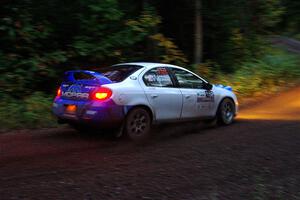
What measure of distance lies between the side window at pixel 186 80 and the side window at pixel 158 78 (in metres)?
0.28

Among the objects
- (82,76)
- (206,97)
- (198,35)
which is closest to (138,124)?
(82,76)

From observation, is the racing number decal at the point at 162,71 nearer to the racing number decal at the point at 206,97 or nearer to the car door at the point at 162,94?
the car door at the point at 162,94

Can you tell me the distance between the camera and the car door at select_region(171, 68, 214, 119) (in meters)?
9.84

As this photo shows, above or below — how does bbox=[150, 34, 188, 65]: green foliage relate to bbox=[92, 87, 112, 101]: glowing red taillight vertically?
above

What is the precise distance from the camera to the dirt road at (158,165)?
18.1 ft

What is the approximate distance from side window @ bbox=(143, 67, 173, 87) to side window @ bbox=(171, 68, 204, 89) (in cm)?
28

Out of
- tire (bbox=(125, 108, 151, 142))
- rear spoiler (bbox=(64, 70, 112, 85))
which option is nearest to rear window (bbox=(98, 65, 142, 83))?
rear spoiler (bbox=(64, 70, 112, 85))

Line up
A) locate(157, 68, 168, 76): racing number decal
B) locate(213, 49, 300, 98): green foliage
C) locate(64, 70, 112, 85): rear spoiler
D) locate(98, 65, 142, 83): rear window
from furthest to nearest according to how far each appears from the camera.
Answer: locate(213, 49, 300, 98): green foliage → locate(157, 68, 168, 76): racing number decal → locate(98, 65, 142, 83): rear window → locate(64, 70, 112, 85): rear spoiler

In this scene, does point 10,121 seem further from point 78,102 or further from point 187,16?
point 187,16

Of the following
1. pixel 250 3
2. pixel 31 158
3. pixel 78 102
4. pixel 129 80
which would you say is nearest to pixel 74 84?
pixel 78 102

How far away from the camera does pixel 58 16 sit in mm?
14688

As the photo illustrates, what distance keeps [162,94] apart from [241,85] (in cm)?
855

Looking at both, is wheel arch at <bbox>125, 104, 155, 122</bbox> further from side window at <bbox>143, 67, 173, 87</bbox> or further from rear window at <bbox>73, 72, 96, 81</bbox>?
rear window at <bbox>73, 72, 96, 81</bbox>

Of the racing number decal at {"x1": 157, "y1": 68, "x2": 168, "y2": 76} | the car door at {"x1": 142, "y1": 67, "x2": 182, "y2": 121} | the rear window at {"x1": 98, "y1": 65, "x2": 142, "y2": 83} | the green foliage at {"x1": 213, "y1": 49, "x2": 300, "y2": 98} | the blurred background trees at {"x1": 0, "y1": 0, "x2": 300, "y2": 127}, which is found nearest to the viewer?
the rear window at {"x1": 98, "y1": 65, "x2": 142, "y2": 83}
